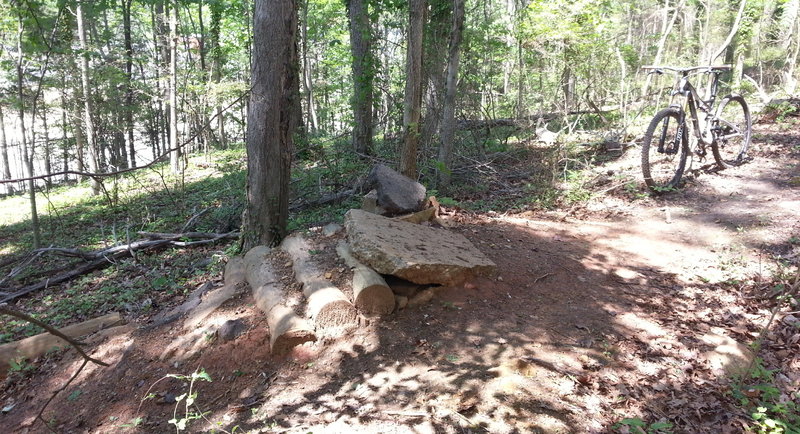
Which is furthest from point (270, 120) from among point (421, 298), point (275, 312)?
point (421, 298)

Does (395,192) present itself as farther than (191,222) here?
No

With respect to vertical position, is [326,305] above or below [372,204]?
below

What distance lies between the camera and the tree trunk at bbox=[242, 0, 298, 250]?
4.68 meters

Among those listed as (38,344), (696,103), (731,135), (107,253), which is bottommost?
(38,344)

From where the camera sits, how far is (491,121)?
9.69 m

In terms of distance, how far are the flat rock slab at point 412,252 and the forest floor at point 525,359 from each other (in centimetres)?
20

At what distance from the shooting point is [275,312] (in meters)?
3.67

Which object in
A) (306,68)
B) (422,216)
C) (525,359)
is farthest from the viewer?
(306,68)

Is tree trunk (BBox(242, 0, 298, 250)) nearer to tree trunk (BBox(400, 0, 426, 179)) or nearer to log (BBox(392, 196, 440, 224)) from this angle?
log (BBox(392, 196, 440, 224))

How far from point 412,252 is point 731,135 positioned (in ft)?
20.6

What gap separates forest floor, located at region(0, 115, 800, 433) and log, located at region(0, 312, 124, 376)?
219mm

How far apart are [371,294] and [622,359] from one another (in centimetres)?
189

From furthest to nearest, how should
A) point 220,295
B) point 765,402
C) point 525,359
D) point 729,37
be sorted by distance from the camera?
point 729,37
point 220,295
point 525,359
point 765,402

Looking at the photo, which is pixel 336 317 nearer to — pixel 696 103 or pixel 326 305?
pixel 326 305
